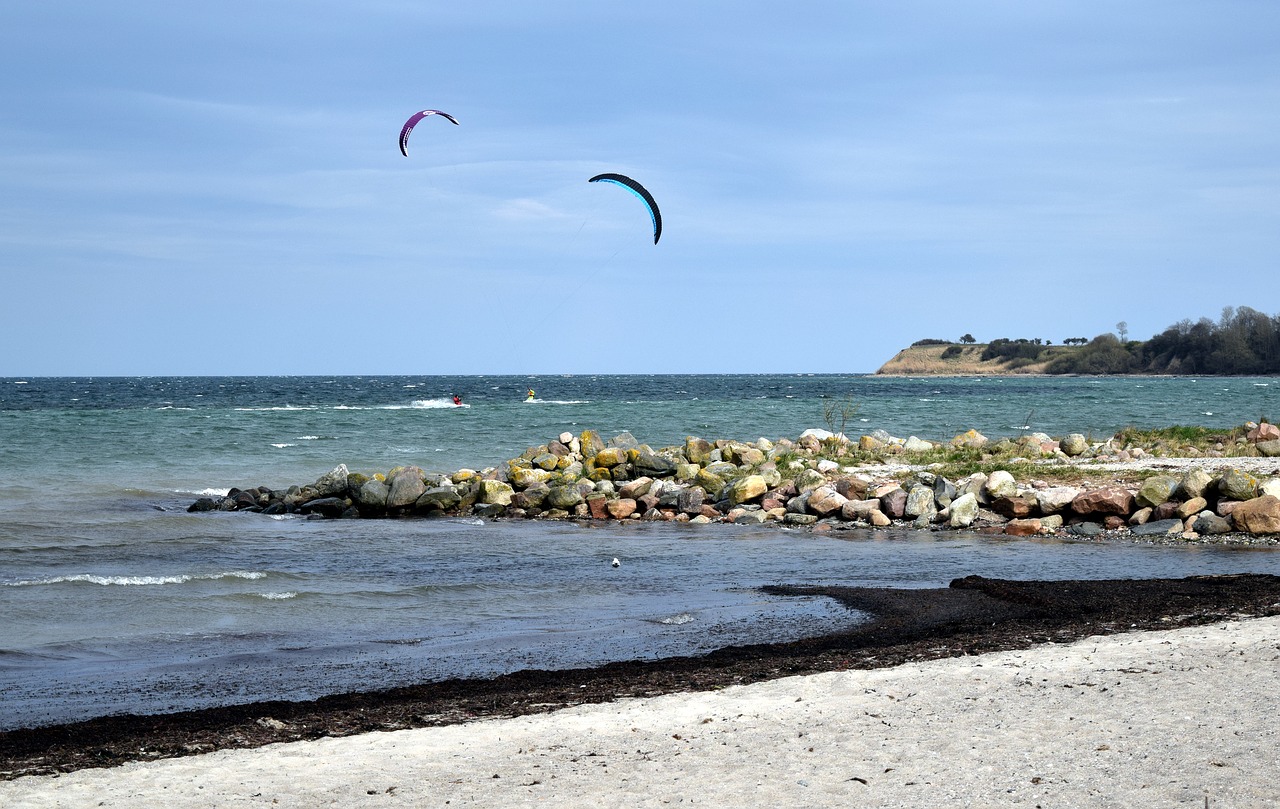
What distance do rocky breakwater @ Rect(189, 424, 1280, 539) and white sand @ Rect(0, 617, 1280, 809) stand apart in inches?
344

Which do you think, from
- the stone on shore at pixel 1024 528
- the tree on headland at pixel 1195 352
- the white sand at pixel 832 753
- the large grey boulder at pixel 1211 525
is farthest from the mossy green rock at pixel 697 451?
the tree on headland at pixel 1195 352

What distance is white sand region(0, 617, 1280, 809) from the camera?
544 cm

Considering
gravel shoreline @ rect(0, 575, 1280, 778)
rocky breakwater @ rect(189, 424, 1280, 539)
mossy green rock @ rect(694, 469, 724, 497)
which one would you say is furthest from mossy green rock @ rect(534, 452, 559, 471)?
gravel shoreline @ rect(0, 575, 1280, 778)

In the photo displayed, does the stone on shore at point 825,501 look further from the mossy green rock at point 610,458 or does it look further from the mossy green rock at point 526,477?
the mossy green rock at point 526,477

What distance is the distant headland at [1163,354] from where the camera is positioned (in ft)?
461

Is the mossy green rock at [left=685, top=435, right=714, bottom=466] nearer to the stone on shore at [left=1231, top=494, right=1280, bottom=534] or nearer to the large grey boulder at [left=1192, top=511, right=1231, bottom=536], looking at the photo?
the large grey boulder at [left=1192, top=511, right=1231, bottom=536]

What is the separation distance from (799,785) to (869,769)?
43 cm

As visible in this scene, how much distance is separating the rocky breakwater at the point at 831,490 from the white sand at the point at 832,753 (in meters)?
8.73

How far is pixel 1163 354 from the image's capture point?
153750 millimetres

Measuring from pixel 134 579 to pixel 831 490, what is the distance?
1013cm

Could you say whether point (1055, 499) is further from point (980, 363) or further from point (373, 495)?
point (980, 363)

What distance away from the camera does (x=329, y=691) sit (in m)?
8.37

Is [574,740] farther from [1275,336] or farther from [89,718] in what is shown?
[1275,336]

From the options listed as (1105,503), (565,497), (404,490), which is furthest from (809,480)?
(404,490)
